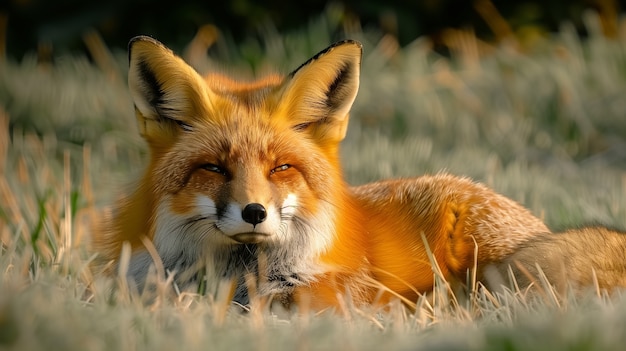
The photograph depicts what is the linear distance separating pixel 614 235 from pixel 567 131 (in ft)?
10.5

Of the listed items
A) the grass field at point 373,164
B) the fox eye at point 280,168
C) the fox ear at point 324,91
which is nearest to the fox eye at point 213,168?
the fox eye at point 280,168

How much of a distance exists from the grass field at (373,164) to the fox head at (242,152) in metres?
0.28

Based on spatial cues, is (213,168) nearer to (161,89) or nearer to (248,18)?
(161,89)

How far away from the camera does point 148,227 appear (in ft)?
9.95

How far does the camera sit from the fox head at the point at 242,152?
2.79m

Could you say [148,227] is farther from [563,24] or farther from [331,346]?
[563,24]

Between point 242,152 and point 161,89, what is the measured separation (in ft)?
1.44

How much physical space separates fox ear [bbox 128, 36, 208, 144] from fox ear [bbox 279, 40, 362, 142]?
12.2 inches

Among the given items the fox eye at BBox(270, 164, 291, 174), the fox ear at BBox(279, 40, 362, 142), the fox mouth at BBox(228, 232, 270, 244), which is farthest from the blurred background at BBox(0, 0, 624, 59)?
the fox mouth at BBox(228, 232, 270, 244)

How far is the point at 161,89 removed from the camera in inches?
122

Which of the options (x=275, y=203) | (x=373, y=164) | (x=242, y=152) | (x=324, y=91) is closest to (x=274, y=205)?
(x=275, y=203)

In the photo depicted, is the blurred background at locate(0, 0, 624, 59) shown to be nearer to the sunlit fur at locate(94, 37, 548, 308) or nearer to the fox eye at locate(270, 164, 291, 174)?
the sunlit fur at locate(94, 37, 548, 308)

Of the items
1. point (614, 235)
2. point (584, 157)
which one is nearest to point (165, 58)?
point (614, 235)

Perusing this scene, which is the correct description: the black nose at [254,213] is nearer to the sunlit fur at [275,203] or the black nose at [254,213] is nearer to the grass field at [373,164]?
the sunlit fur at [275,203]
